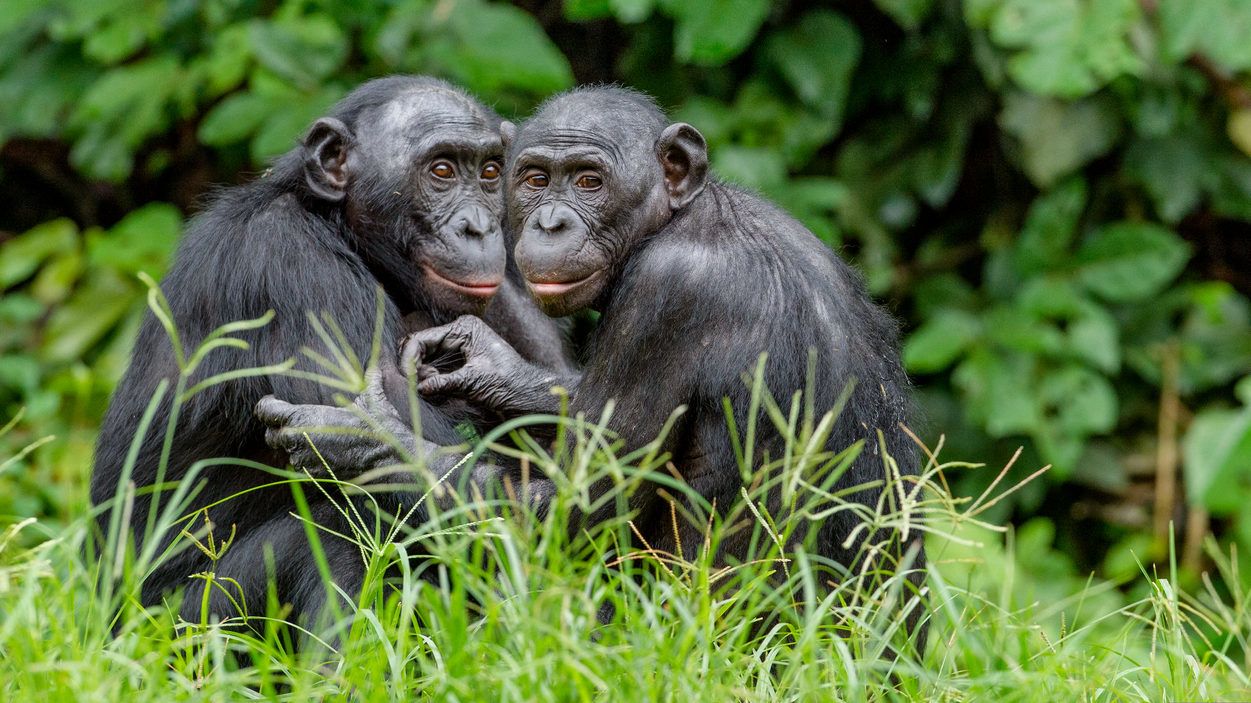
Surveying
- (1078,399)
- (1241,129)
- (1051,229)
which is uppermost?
(1241,129)

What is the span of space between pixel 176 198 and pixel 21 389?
147 cm

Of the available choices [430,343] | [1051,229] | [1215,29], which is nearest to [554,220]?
[430,343]

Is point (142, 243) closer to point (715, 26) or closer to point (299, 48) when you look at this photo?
point (299, 48)

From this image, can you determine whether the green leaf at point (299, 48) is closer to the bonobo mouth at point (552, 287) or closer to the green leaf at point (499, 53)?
the green leaf at point (499, 53)

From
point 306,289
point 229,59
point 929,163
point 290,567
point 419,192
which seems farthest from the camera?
point 929,163

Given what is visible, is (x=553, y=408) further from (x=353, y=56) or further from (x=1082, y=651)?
(x=353, y=56)

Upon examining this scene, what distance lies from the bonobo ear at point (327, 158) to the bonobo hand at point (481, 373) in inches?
23.9

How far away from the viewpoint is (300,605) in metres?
3.92

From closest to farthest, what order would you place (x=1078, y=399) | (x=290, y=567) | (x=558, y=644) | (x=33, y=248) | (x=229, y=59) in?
(x=558, y=644), (x=290, y=567), (x=1078, y=399), (x=229, y=59), (x=33, y=248)

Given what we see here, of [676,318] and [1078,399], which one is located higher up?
[676,318]

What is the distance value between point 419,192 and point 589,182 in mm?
594

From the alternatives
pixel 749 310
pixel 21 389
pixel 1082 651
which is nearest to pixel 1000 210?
pixel 749 310

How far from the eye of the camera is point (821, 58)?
6.57 metres

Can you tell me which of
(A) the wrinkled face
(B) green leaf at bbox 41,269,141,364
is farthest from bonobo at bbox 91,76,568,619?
(B) green leaf at bbox 41,269,141,364
